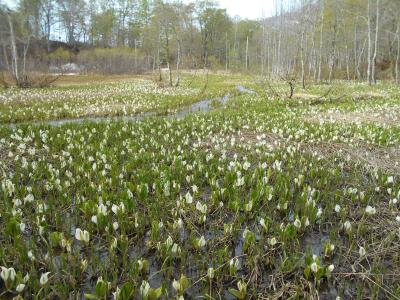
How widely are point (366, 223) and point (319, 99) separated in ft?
40.3

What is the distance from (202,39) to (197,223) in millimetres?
56931

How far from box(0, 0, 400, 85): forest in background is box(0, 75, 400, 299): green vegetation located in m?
20.6

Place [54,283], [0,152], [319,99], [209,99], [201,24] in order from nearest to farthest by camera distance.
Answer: [54,283] < [0,152] < [319,99] < [209,99] < [201,24]

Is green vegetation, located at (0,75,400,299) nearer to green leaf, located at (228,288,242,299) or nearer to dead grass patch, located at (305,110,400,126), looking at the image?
green leaf, located at (228,288,242,299)

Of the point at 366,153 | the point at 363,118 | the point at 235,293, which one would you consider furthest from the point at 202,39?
the point at 235,293

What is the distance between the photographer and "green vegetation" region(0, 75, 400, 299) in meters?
2.66

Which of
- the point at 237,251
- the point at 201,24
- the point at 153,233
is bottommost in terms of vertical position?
the point at 237,251

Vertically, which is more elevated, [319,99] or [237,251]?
[319,99]

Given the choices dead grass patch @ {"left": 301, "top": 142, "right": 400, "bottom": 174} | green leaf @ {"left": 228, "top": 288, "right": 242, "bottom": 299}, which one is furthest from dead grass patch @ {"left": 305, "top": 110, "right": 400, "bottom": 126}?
green leaf @ {"left": 228, "top": 288, "right": 242, "bottom": 299}

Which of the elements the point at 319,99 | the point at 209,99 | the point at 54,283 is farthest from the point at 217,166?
the point at 209,99

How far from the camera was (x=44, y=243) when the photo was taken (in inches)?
125

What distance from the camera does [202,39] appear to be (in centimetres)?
5656

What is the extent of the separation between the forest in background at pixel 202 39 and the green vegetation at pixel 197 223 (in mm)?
20558

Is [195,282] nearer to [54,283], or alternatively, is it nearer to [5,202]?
[54,283]
